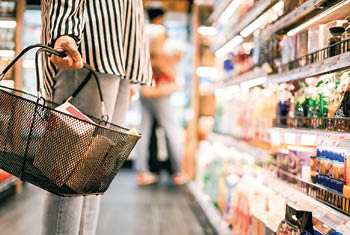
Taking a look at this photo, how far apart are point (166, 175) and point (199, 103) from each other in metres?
1.12

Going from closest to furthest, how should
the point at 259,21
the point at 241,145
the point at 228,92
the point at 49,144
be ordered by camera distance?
1. the point at 49,144
2. the point at 259,21
3. the point at 241,145
4. the point at 228,92

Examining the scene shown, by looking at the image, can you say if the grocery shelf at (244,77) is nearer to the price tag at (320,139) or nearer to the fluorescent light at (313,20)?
the fluorescent light at (313,20)

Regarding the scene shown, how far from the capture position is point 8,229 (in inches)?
92.4

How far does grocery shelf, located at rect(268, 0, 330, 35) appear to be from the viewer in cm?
134

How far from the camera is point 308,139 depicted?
4.73 feet

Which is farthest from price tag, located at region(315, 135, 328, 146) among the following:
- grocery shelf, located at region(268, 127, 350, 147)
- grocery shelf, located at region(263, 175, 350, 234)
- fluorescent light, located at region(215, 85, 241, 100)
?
fluorescent light, located at region(215, 85, 241, 100)

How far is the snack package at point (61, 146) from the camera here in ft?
3.42

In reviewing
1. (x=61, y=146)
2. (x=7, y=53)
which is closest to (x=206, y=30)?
(x=7, y=53)

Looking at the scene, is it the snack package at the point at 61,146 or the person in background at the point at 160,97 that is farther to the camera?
the person in background at the point at 160,97

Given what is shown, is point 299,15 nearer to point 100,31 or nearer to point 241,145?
point 100,31

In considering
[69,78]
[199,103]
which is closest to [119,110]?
[69,78]

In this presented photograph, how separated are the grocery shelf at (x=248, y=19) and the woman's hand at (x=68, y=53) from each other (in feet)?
3.30

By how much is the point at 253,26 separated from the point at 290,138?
82 centimetres

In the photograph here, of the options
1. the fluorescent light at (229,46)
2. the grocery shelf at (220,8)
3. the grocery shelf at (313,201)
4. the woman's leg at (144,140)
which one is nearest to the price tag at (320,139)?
the grocery shelf at (313,201)
